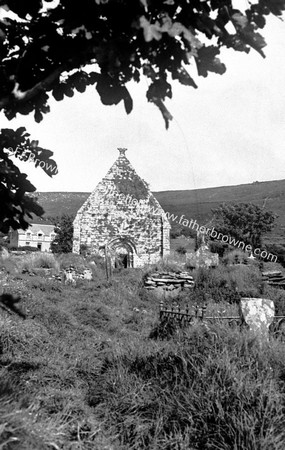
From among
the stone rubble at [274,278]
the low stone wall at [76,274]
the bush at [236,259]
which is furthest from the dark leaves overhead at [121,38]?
the bush at [236,259]

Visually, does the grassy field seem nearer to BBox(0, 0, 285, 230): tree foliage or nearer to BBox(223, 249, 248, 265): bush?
BBox(0, 0, 285, 230): tree foliage

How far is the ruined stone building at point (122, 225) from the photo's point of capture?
2138 cm

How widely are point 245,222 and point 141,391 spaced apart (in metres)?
38.3

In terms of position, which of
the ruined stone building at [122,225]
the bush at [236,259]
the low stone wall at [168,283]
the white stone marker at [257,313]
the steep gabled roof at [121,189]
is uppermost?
the steep gabled roof at [121,189]

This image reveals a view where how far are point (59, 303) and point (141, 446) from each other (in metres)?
7.51

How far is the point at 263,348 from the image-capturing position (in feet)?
16.0

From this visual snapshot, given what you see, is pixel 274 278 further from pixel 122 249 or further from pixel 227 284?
pixel 122 249

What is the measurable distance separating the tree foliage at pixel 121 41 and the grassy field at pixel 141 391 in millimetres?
2020

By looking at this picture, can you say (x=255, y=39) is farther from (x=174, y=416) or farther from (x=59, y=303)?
(x=59, y=303)

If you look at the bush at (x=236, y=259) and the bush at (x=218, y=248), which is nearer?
the bush at (x=236, y=259)

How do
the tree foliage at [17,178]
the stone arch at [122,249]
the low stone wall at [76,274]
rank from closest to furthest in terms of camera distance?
the tree foliage at [17,178], the low stone wall at [76,274], the stone arch at [122,249]

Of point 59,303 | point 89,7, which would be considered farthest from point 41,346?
point 89,7

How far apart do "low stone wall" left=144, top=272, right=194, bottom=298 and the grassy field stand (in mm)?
6129

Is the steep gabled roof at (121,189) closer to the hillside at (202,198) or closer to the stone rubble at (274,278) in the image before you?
the stone rubble at (274,278)
